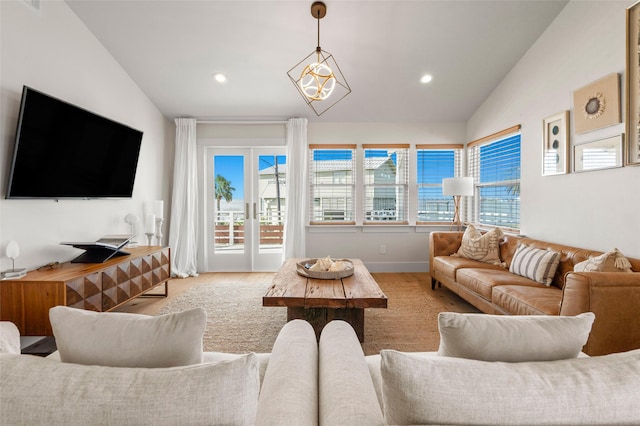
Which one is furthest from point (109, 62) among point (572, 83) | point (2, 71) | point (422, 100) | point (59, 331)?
point (572, 83)

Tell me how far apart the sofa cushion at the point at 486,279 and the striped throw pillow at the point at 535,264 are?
0.19 feet

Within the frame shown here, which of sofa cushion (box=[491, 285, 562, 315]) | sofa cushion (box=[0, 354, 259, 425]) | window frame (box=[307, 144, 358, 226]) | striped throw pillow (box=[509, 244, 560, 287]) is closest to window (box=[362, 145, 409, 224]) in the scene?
window frame (box=[307, 144, 358, 226])

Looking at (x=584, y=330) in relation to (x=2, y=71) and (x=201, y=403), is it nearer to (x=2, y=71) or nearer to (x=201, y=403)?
(x=201, y=403)

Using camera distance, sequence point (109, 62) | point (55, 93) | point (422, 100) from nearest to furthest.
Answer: point (55, 93) < point (109, 62) < point (422, 100)

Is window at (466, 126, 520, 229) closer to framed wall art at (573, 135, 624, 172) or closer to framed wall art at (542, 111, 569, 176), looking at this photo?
framed wall art at (542, 111, 569, 176)

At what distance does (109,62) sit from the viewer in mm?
3336

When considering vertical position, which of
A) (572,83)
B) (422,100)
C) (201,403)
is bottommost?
(201,403)

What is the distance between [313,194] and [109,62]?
120 inches

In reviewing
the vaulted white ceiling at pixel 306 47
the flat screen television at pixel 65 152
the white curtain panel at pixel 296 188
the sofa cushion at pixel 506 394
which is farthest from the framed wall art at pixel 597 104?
the flat screen television at pixel 65 152

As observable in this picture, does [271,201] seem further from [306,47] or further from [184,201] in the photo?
[306,47]

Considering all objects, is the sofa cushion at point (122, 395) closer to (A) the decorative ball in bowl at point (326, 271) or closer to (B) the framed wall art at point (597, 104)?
(A) the decorative ball in bowl at point (326, 271)

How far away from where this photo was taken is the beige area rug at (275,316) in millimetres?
2383

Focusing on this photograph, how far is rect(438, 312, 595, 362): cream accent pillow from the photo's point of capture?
2.56 feet

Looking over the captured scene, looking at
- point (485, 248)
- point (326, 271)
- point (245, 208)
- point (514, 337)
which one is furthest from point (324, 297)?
point (245, 208)
